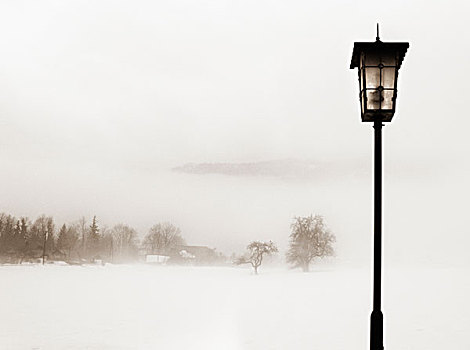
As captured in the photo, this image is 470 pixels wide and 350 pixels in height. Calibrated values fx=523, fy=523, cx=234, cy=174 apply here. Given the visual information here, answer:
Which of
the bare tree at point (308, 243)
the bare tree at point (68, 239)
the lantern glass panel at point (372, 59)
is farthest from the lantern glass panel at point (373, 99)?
the bare tree at point (68, 239)

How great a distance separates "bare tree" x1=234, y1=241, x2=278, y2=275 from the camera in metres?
12.5

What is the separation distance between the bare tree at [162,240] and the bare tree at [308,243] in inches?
103

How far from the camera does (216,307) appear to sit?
493 inches

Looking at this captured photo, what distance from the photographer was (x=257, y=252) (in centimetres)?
1260

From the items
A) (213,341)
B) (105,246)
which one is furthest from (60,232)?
(213,341)

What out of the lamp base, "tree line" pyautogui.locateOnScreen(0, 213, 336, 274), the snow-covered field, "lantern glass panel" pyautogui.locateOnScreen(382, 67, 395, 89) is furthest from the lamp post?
"tree line" pyautogui.locateOnScreen(0, 213, 336, 274)

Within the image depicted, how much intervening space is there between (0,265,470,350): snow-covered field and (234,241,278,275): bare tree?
0.99 feet

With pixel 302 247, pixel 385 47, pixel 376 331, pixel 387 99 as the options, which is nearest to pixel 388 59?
pixel 385 47

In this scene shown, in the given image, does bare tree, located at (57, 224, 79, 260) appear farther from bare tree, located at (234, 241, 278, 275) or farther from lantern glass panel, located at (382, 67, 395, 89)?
lantern glass panel, located at (382, 67, 395, 89)

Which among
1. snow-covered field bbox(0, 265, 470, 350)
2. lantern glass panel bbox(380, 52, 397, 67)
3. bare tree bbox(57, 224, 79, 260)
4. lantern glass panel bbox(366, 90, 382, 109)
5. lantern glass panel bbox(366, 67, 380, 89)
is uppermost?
lantern glass panel bbox(380, 52, 397, 67)

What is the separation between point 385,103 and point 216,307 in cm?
1009

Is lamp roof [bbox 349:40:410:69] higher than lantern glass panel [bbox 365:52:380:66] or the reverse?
higher

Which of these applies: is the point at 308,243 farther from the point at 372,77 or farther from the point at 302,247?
the point at 372,77

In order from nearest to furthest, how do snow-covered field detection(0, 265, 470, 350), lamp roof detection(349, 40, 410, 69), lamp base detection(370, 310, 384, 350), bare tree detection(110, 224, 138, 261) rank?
1. lamp base detection(370, 310, 384, 350)
2. lamp roof detection(349, 40, 410, 69)
3. snow-covered field detection(0, 265, 470, 350)
4. bare tree detection(110, 224, 138, 261)
